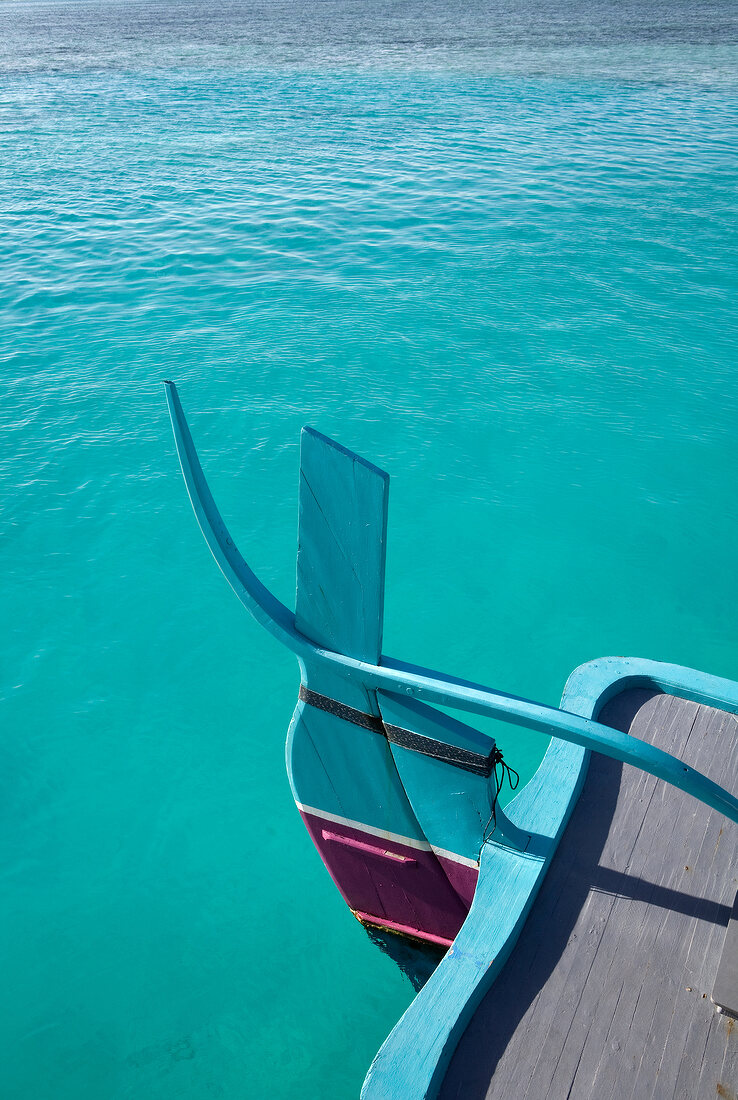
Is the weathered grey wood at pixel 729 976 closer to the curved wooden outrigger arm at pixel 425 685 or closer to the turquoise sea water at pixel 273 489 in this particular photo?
the curved wooden outrigger arm at pixel 425 685

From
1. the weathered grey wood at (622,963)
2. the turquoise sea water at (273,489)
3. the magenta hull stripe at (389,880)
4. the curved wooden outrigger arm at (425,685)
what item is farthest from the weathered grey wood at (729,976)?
the turquoise sea water at (273,489)

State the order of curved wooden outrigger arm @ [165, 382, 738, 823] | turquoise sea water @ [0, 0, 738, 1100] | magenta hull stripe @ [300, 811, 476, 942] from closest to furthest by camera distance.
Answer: curved wooden outrigger arm @ [165, 382, 738, 823], magenta hull stripe @ [300, 811, 476, 942], turquoise sea water @ [0, 0, 738, 1100]

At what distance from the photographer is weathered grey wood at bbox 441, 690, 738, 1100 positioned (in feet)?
6.89

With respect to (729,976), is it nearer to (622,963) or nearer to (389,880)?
(622,963)

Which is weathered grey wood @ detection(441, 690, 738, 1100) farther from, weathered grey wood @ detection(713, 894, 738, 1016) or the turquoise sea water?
the turquoise sea water

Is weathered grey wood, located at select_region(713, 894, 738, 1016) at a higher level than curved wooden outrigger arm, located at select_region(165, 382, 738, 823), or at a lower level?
lower

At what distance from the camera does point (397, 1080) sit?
205 cm

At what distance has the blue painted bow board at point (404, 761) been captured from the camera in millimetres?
2072

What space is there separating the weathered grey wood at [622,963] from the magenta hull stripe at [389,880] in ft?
1.51

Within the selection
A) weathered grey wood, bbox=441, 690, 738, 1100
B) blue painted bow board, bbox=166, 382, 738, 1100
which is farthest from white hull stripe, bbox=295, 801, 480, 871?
weathered grey wood, bbox=441, 690, 738, 1100

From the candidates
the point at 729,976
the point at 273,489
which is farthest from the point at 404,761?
the point at 273,489

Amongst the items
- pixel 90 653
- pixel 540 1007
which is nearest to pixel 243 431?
pixel 90 653

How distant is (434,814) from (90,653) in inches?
166

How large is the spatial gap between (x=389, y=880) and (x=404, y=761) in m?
0.75
